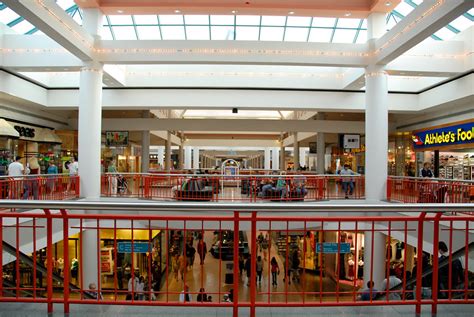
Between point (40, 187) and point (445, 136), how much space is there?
18972mm

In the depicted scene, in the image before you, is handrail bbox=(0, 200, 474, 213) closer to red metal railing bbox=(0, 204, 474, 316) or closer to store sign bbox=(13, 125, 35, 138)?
red metal railing bbox=(0, 204, 474, 316)

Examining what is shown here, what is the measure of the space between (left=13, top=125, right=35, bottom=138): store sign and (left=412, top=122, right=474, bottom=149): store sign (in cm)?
2202

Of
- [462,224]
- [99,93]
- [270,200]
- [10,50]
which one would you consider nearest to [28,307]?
[462,224]

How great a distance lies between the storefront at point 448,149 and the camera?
60.3ft

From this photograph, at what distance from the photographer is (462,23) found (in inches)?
661

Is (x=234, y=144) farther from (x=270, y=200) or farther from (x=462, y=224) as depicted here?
(x=462, y=224)

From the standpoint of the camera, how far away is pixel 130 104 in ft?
66.8

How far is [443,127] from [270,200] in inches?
468

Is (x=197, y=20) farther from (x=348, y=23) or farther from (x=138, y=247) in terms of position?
(x=138, y=247)

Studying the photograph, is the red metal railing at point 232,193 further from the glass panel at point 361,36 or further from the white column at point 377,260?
the glass panel at point 361,36

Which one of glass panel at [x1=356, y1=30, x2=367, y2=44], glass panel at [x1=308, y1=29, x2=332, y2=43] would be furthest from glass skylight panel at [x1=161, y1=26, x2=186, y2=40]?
glass panel at [x1=356, y1=30, x2=367, y2=44]

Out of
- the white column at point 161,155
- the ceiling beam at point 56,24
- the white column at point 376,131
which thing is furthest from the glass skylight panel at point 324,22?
the white column at point 161,155

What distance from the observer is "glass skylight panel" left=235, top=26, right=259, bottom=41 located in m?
21.0

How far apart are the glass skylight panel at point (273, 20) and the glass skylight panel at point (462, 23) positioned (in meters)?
8.06
